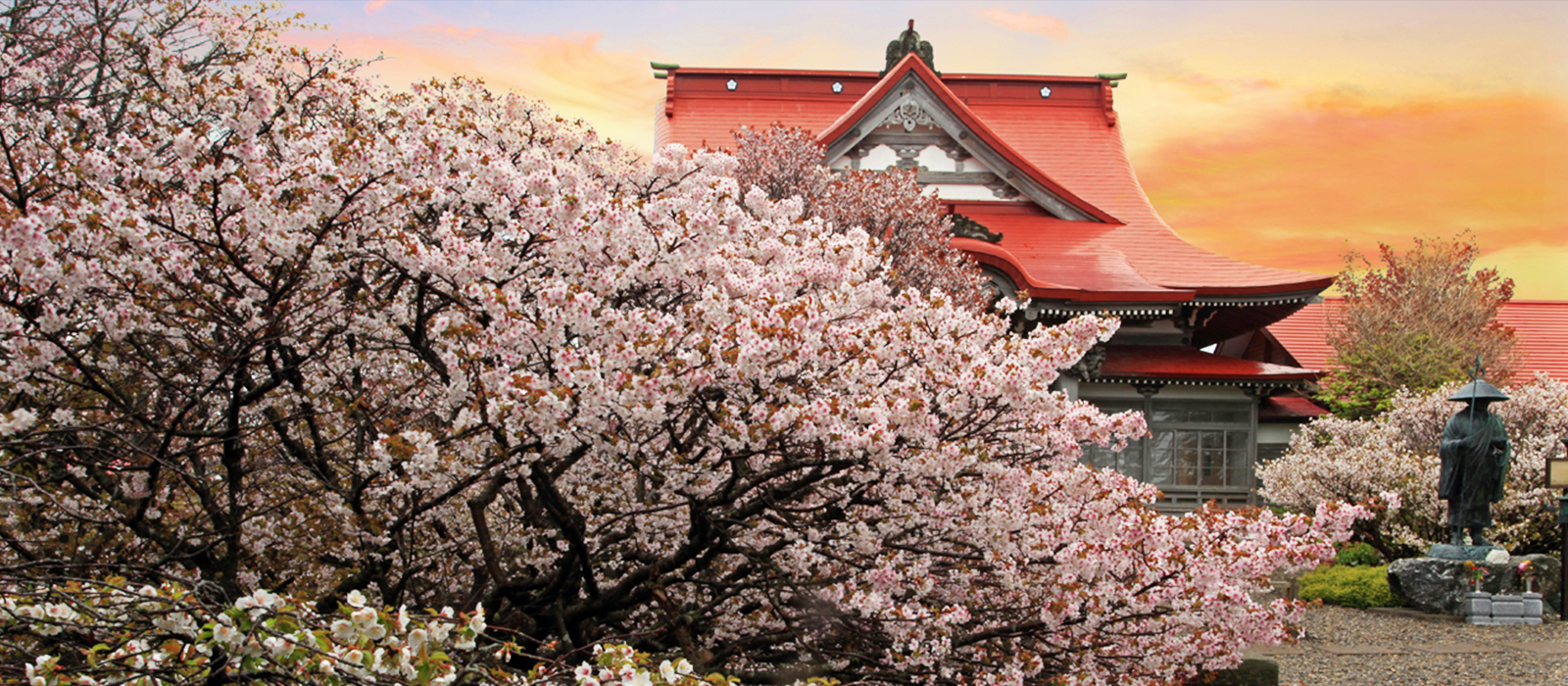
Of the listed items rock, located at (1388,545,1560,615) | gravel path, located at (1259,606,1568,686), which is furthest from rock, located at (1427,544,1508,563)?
gravel path, located at (1259,606,1568,686)

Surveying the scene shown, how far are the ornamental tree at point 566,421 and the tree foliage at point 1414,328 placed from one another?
1696 centimetres

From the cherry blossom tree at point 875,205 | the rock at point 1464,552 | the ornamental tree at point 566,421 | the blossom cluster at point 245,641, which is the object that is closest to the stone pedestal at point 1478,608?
the rock at point 1464,552

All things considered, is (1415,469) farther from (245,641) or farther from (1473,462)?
(245,641)

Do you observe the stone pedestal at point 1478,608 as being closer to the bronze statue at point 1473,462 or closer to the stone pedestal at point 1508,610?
the stone pedestal at point 1508,610

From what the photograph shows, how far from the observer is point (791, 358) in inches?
160

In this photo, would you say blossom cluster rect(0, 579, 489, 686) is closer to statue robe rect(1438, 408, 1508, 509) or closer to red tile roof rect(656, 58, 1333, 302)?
statue robe rect(1438, 408, 1508, 509)

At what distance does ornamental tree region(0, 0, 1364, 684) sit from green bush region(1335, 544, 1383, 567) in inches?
440

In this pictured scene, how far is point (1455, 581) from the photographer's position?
40.2ft

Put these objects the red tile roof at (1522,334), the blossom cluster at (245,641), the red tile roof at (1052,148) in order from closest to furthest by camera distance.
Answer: the blossom cluster at (245,641)
the red tile roof at (1052,148)
the red tile roof at (1522,334)

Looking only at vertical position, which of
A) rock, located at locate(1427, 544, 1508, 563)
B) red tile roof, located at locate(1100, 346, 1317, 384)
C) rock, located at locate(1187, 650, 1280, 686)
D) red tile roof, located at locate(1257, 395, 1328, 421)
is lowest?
rock, located at locate(1187, 650, 1280, 686)

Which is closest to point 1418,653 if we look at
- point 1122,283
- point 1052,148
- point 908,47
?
point 1122,283

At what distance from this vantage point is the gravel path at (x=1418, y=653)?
29.5 ft

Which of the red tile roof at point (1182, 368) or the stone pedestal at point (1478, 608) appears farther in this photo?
the red tile roof at point (1182, 368)

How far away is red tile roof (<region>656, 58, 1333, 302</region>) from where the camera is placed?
1680 centimetres
